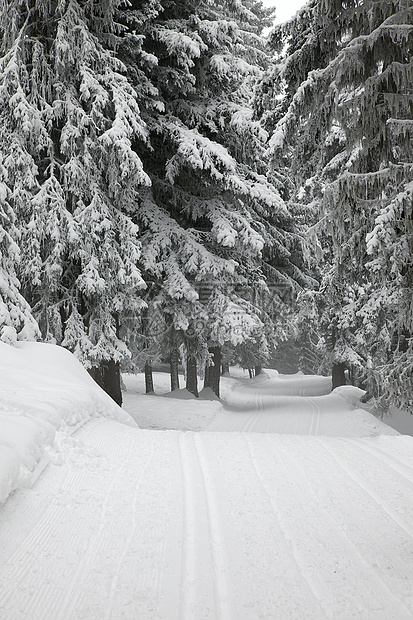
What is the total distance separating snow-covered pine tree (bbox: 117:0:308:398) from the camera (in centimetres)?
1197

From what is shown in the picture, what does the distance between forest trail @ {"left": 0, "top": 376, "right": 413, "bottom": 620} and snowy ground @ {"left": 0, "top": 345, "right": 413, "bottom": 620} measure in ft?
0.03

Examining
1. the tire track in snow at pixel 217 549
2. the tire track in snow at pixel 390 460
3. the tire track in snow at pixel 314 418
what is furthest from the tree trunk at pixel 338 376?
the tire track in snow at pixel 217 549

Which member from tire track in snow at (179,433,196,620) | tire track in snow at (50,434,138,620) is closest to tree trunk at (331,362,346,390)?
tire track in snow at (179,433,196,620)

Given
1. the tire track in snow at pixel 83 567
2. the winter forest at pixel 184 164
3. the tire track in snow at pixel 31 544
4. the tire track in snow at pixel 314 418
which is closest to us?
the tire track in snow at pixel 83 567

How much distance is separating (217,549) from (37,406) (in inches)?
121

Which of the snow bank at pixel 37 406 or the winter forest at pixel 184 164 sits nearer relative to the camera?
the snow bank at pixel 37 406

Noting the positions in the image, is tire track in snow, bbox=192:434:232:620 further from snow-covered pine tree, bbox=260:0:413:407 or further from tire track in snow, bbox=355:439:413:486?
snow-covered pine tree, bbox=260:0:413:407

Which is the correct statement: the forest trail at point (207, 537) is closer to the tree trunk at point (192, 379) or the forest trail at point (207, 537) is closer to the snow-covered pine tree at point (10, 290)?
the snow-covered pine tree at point (10, 290)

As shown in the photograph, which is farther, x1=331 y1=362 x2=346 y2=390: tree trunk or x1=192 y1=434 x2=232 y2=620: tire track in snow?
x1=331 y1=362 x2=346 y2=390: tree trunk

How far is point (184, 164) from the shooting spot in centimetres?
1245

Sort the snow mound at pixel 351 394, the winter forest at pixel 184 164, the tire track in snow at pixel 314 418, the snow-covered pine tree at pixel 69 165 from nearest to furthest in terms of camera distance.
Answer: the winter forest at pixel 184 164 → the snow-covered pine tree at pixel 69 165 → the tire track in snow at pixel 314 418 → the snow mound at pixel 351 394

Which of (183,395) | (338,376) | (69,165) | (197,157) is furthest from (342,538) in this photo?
(338,376)

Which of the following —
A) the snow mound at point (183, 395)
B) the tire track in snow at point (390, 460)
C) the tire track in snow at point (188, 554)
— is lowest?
the snow mound at point (183, 395)

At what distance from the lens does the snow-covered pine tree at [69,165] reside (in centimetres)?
962
